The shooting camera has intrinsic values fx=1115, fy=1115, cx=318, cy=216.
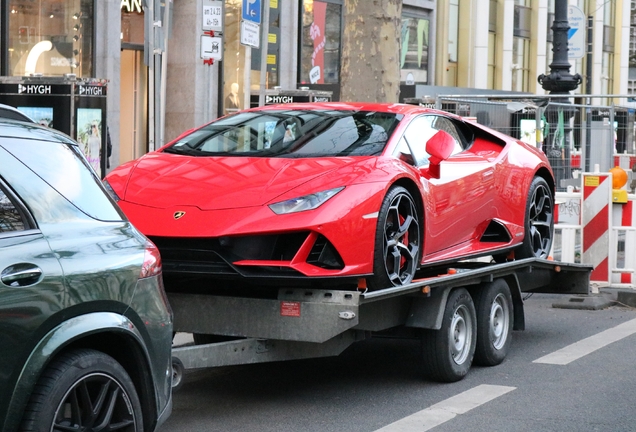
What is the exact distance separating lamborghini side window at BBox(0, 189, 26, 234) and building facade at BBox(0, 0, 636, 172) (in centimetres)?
909

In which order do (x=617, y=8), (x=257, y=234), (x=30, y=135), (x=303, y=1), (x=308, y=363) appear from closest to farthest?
1. (x=30, y=135)
2. (x=257, y=234)
3. (x=308, y=363)
4. (x=303, y=1)
5. (x=617, y=8)

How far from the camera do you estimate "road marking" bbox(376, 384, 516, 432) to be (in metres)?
6.31

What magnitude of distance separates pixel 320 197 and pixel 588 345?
3632mm

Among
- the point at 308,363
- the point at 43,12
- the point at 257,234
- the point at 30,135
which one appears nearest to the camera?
the point at 30,135

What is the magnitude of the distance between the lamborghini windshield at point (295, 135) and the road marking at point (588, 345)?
7.59 ft

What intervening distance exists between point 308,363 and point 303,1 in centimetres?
2094

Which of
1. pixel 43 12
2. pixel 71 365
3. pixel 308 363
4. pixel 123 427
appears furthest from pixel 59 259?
pixel 43 12

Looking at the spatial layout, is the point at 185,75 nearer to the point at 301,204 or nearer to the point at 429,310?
the point at 429,310

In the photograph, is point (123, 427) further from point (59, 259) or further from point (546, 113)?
point (546, 113)

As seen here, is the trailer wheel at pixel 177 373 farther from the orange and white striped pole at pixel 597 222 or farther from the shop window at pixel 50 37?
the shop window at pixel 50 37

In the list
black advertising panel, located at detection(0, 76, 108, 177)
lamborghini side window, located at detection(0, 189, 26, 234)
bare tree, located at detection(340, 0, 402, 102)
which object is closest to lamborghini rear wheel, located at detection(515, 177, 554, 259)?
bare tree, located at detection(340, 0, 402, 102)

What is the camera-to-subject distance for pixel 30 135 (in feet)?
15.6

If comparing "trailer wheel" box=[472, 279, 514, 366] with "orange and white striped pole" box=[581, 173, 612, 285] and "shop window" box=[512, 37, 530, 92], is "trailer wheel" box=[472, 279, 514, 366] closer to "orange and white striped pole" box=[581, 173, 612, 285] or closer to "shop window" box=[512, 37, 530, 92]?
"orange and white striped pole" box=[581, 173, 612, 285]

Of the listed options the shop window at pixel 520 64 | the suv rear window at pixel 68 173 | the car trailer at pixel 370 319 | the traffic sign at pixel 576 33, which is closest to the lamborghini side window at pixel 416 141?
the car trailer at pixel 370 319
